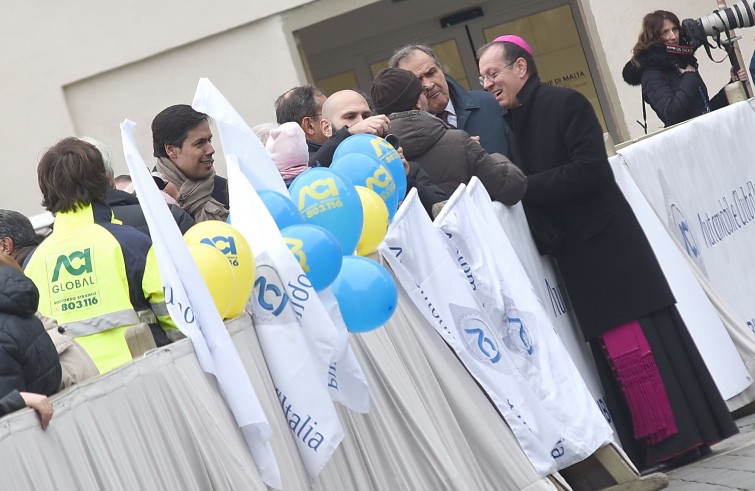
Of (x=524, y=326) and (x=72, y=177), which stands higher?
(x=72, y=177)

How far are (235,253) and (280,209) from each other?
64 cm

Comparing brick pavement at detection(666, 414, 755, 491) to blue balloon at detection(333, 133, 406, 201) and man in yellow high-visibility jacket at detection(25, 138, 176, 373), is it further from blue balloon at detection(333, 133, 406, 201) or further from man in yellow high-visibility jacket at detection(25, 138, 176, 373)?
man in yellow high-visibility jacket at detection(25, 138, 176, 373)

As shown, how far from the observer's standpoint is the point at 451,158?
21.1 ft

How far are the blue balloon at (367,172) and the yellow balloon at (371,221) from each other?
0.22m

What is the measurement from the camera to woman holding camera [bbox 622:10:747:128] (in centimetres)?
945

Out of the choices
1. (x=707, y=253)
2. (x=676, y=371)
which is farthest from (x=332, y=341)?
(x=707, y=253)

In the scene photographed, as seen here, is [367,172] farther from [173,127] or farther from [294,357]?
[294,357]

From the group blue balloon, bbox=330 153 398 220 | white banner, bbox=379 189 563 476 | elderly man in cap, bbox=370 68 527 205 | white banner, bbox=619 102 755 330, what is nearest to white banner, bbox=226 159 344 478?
white banner, bbox=379 189 563 476

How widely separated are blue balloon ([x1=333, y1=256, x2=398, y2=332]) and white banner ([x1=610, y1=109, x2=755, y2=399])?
2.79 meters

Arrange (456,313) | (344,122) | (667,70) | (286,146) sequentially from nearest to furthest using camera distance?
(456,313) → (286,146) → (344,122) → (667,70)

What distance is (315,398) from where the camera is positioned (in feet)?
13.8

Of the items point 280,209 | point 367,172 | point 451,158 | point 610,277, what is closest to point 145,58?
point 451,158

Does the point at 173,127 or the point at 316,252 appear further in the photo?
the point at 173,127

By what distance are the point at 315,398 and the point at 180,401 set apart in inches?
26.6
